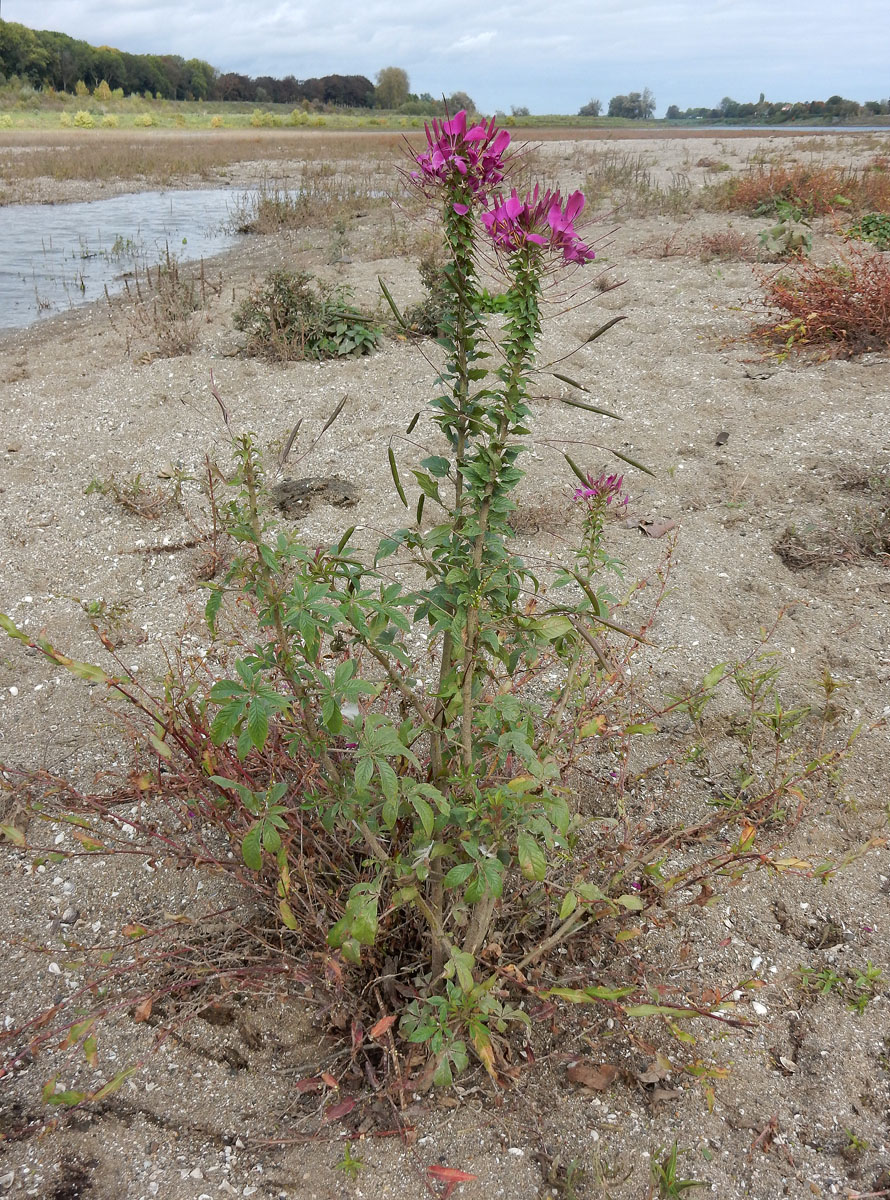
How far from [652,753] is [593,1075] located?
1.05 metres

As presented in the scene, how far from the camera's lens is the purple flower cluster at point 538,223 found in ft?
3.86

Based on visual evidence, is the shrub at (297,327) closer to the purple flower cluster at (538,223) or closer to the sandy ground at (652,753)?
the sandy ground at (652,753)

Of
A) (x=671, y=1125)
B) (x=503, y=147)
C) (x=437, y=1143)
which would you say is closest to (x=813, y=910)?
(x=671, y=1125)

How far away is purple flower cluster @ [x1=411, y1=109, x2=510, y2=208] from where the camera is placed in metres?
1.18

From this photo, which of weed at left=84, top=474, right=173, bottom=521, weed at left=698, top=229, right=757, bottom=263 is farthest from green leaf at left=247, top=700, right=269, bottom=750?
weed at left=698, top=229, right=757, bottom=263

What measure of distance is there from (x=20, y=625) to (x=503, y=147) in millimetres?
2822

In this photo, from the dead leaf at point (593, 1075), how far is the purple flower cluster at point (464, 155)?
1695 millimetres

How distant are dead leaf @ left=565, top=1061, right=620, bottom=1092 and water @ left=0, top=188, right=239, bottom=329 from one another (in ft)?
24.8

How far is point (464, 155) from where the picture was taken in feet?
3.90

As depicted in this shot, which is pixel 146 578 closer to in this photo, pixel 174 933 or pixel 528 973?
pixel 174 933

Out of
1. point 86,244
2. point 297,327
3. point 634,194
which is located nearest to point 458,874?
point 297,327

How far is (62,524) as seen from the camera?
12.9ft

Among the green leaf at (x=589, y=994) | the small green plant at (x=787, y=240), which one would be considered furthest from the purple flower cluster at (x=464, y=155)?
the small green plant at (x=787, y=240)

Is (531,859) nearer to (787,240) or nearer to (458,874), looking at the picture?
(458,874)
